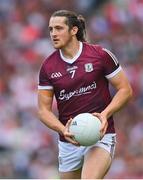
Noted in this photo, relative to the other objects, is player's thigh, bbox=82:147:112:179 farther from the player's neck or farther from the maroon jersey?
the player's neck

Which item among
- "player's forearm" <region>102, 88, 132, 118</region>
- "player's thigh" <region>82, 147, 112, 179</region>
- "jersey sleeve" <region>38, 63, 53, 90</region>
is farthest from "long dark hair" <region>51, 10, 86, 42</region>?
"player's thigh" <region>82, 147, 112, 179</region>

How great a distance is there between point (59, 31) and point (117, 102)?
87 cm

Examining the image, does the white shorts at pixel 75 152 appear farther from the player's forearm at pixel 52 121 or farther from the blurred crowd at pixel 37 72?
the blurred crowd at pixel 37 72

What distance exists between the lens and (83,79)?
26.8ft

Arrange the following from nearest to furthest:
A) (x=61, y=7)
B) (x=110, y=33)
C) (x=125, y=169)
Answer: (x=125, y=169), (x=110, y=33), (x=61, y=7)

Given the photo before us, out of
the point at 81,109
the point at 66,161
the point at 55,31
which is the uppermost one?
the point at 55,31

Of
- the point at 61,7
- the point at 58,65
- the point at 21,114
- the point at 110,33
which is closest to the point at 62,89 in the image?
the point at 58,65

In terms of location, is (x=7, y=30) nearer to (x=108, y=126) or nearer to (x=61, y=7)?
(x=61, y=7)

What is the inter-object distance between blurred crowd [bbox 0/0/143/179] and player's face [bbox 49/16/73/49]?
17.2 ft

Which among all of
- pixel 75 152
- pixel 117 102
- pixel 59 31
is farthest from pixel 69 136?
pixel 59 31

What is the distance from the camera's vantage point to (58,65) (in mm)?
8312

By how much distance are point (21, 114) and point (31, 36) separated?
2396 mm

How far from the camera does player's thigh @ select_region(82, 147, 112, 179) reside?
26.2ft

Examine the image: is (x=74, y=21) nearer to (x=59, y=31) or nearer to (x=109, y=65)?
(x=59, y=31)
